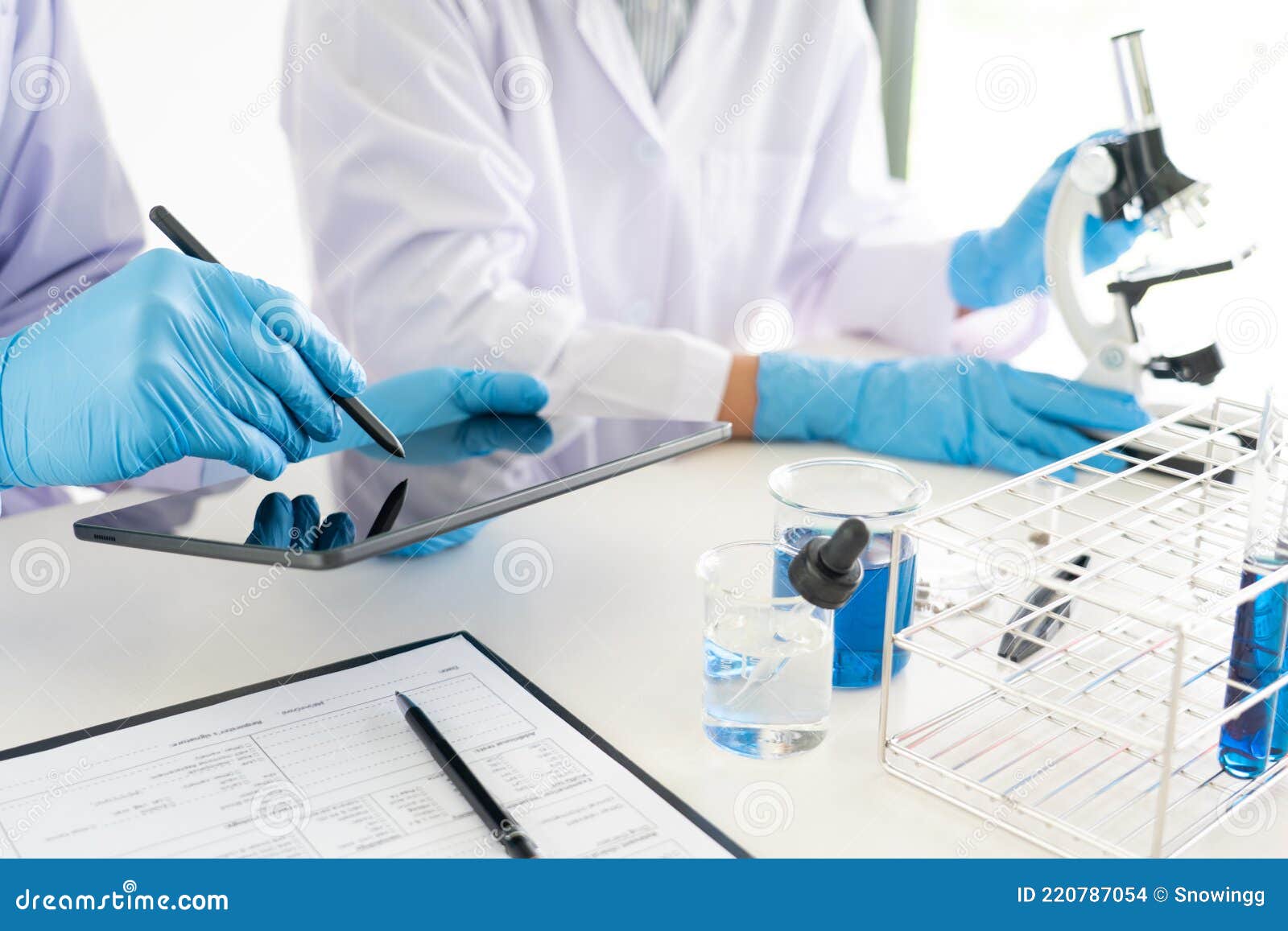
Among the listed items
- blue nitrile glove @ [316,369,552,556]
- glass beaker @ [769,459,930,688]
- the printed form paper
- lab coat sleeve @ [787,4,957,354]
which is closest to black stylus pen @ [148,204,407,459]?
blue nitrile glove @ [316,369,552,556]

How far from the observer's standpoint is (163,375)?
974 millimetres

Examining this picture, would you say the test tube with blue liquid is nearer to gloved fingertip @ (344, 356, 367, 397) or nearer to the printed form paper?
the printed form paper

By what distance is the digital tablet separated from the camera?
819 mm

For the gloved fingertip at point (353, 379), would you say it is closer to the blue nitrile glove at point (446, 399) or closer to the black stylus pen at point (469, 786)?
the blue nitrile glove at point (446, 399)

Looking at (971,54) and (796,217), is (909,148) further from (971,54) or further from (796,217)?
(796,217)

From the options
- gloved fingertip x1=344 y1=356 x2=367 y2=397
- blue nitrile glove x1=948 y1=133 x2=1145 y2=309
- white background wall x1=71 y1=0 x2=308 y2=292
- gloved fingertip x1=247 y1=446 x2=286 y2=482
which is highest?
white background wall x1=71 y1=0 x2=308 y2=292

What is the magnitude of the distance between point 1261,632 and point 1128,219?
2.53ft

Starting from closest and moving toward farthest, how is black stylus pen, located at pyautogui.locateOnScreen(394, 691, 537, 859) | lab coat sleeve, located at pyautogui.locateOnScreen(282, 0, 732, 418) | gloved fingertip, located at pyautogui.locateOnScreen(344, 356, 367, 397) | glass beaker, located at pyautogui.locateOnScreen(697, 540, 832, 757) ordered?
black stylus pen, located at pyautogui.locateOnScreen(394, 691, 537, 859), glass beaker, located at pyautogui.locateOnScreen(697, 540, 832, 757), gloved fingertip, located at pyautogui.locateOnScreen(344, 356, 367, 397), lab coat sleeve, located at pyautogui.locateOnScreen(282, 0, 732, 418)

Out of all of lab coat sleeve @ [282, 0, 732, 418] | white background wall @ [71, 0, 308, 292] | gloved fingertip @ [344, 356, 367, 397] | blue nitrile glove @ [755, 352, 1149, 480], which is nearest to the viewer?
gloved fingertip @ [344, 356, 367, 397]

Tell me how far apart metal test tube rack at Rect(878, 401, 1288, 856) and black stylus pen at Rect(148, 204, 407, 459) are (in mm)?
564

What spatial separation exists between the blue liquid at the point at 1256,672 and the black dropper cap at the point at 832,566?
27 cm

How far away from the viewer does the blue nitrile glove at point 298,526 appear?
809mm
